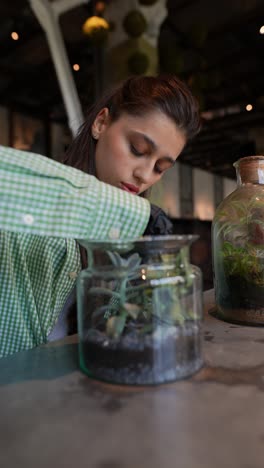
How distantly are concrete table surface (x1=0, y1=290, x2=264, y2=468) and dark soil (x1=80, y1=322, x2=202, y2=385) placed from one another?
0.01 metres

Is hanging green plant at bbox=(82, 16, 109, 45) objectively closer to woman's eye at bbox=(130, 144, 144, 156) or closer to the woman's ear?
the woman's ear

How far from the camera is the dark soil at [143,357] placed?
0.45 meters

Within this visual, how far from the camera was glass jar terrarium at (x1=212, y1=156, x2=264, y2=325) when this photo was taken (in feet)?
2.43

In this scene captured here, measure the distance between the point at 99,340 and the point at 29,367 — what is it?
121mm

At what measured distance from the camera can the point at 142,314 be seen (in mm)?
487

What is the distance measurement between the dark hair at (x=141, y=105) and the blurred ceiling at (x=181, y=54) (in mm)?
1231

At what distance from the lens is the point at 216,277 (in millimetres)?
823

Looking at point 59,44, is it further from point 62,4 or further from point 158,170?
point 158,170

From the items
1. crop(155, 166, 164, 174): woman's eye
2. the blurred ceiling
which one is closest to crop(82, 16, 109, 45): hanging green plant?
the blurred ceiling

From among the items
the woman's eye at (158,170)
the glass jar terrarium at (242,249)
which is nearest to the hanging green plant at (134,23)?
the woman's eye at (158,170)

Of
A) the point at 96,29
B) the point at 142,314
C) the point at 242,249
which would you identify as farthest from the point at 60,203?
the point at 96,29

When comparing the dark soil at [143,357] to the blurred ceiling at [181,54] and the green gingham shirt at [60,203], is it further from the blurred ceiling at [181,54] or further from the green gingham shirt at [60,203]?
the blurred ceiling at [181,54]

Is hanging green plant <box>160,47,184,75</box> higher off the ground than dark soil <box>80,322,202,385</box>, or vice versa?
hanging green plant <box>160,47,184,75</box>

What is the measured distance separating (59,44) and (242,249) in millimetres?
2787
